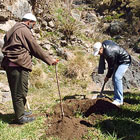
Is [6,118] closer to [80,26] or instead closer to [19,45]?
[19,45]

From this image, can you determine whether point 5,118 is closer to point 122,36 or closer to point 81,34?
point 81,34

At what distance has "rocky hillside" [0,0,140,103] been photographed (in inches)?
291

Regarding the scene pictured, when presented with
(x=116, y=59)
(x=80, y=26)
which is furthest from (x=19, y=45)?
(x=80, y=26)

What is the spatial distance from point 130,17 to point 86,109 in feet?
A: 34.2

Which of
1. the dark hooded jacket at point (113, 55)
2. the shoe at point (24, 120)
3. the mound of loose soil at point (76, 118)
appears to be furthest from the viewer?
the dark hooded jacket at point (113, 55)

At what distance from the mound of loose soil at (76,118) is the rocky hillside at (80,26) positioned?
2.86 meters

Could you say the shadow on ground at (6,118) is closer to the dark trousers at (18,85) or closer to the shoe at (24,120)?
the shoe at (24,120)

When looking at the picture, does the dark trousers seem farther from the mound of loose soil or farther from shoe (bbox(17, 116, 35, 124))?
the mound of loose soil

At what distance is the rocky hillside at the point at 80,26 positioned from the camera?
7.40 metres

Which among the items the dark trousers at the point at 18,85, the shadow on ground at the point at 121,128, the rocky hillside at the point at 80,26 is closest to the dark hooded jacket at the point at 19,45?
the dark trousers at the point at 18,85

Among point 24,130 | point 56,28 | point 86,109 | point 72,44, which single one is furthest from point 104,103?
point 56,28

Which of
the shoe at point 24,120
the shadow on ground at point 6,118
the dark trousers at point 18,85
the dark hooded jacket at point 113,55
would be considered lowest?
the shadow on ground at point 6,118

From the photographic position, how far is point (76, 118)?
12.2ft

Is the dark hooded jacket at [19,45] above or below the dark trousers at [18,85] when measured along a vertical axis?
above
